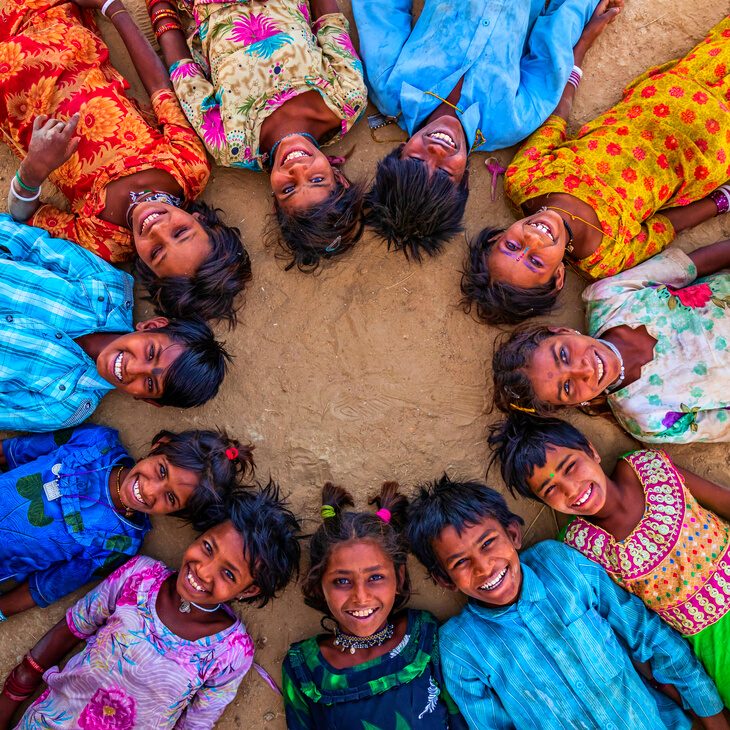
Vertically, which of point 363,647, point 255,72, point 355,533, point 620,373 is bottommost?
point 363,647

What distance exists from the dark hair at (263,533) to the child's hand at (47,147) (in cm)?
172

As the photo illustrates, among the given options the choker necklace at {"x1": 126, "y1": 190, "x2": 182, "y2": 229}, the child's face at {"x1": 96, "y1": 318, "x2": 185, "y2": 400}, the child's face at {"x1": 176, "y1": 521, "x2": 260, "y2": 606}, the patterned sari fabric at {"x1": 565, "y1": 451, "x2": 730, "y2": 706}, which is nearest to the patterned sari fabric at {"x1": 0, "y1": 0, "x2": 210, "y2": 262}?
the choker necklace at {"x1": 126, "y1": 190, "x2": 182, "y2": 229}

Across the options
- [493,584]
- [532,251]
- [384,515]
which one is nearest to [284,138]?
[532,251]

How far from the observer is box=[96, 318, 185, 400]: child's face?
231 cm

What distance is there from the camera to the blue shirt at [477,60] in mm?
2527

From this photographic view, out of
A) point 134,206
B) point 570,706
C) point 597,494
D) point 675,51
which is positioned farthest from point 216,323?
point 675,51

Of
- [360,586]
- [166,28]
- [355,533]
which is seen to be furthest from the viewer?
[166,28]

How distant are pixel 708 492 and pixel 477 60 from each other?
7.72ft

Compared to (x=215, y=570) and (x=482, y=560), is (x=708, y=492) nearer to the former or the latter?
(x=482, y=560)

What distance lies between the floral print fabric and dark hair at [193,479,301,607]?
1.65 m

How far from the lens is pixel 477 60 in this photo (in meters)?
2.54

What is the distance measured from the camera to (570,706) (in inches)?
88.4

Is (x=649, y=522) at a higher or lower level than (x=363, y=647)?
higher

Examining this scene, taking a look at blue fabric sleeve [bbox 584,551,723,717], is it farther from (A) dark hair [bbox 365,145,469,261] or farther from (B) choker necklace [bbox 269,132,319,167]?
(B) choker necklace [bbox 269,132,319,167]
